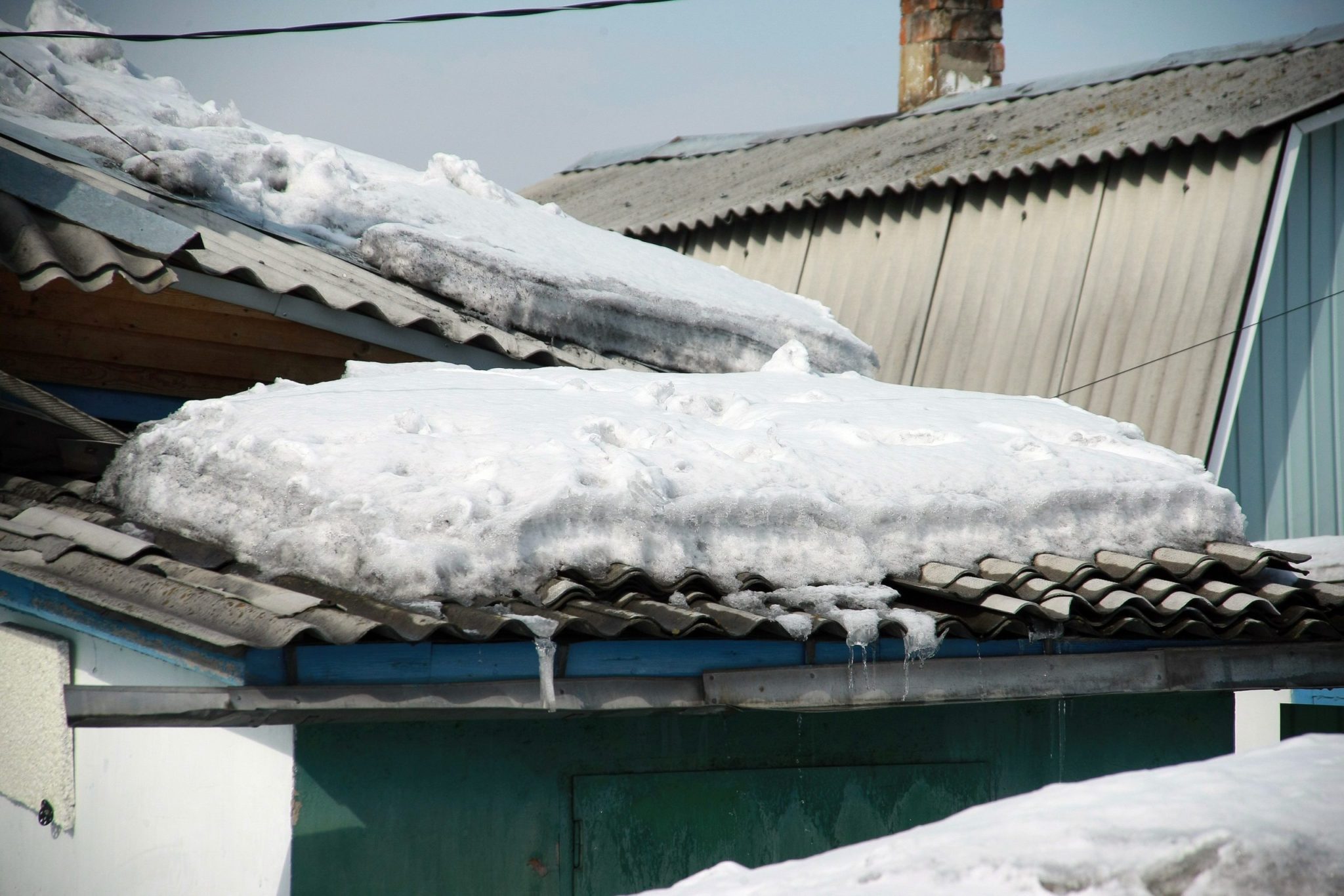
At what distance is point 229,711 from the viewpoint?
103 inches

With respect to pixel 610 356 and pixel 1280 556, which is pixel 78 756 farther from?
pixel 1280 556

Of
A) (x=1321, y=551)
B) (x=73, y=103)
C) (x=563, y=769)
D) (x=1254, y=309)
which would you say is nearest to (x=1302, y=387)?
(x=1254, y=309)

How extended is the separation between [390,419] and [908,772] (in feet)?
6.72

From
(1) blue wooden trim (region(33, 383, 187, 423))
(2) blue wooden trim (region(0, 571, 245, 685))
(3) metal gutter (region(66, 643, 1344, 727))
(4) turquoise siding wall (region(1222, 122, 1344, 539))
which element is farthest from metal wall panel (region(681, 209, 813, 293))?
(2) blue wooden trim (region(0, 571, 245, 685))

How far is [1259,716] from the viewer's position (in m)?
8.35

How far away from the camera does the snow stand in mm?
1468

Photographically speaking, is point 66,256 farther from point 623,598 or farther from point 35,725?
point 623,598

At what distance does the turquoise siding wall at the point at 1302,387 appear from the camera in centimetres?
738

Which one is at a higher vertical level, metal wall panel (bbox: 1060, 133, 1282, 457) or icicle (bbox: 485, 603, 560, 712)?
metal wall panel (bbox: 1060, 133, 1282, 457)

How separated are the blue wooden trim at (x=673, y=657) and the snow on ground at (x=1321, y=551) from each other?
12.3 ft

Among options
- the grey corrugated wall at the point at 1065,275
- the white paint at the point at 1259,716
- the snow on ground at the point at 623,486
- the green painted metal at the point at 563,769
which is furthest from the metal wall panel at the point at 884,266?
the green painted metal at the point at 563,769

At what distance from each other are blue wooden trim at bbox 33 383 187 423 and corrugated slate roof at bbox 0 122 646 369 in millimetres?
680

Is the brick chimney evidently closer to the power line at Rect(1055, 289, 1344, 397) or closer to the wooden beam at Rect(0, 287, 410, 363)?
the power line at Rect(1055, 289, 1344, 397)

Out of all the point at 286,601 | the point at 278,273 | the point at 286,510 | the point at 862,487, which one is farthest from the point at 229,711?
the point at 278,273
